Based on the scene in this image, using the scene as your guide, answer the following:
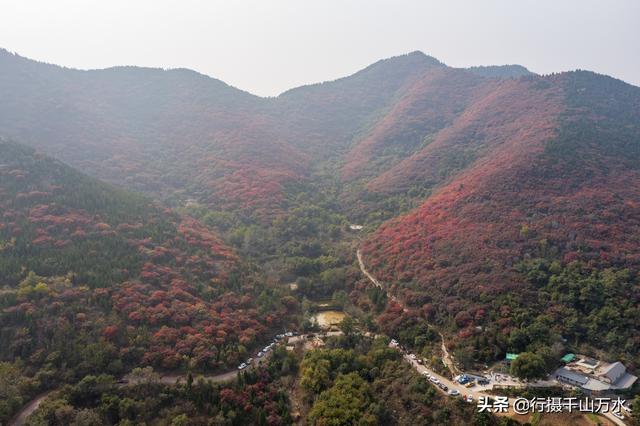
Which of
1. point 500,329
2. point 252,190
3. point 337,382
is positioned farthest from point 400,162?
point 337,382

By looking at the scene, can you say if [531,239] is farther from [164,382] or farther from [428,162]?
[164,382]

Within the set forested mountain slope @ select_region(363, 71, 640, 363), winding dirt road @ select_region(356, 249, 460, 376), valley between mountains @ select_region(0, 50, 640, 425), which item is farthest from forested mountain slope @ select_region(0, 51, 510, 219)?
Answer: forested mountain slope @ select_region(363, 71, 640, 363)

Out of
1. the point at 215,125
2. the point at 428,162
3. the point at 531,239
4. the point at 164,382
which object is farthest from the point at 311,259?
the point at 215,125

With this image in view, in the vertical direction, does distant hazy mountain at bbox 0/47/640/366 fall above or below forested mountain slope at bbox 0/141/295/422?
above

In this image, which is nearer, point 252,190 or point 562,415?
point 562,415

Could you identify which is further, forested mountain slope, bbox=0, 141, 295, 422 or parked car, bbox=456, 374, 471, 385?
forested mountain slope, bbox=0, 141, 295, 422

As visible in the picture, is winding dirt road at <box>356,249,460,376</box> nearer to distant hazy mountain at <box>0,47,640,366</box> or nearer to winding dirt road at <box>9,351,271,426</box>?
distant hazy mountain at <box>0,47,640,366</box>

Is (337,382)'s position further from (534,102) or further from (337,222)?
(534,102)
